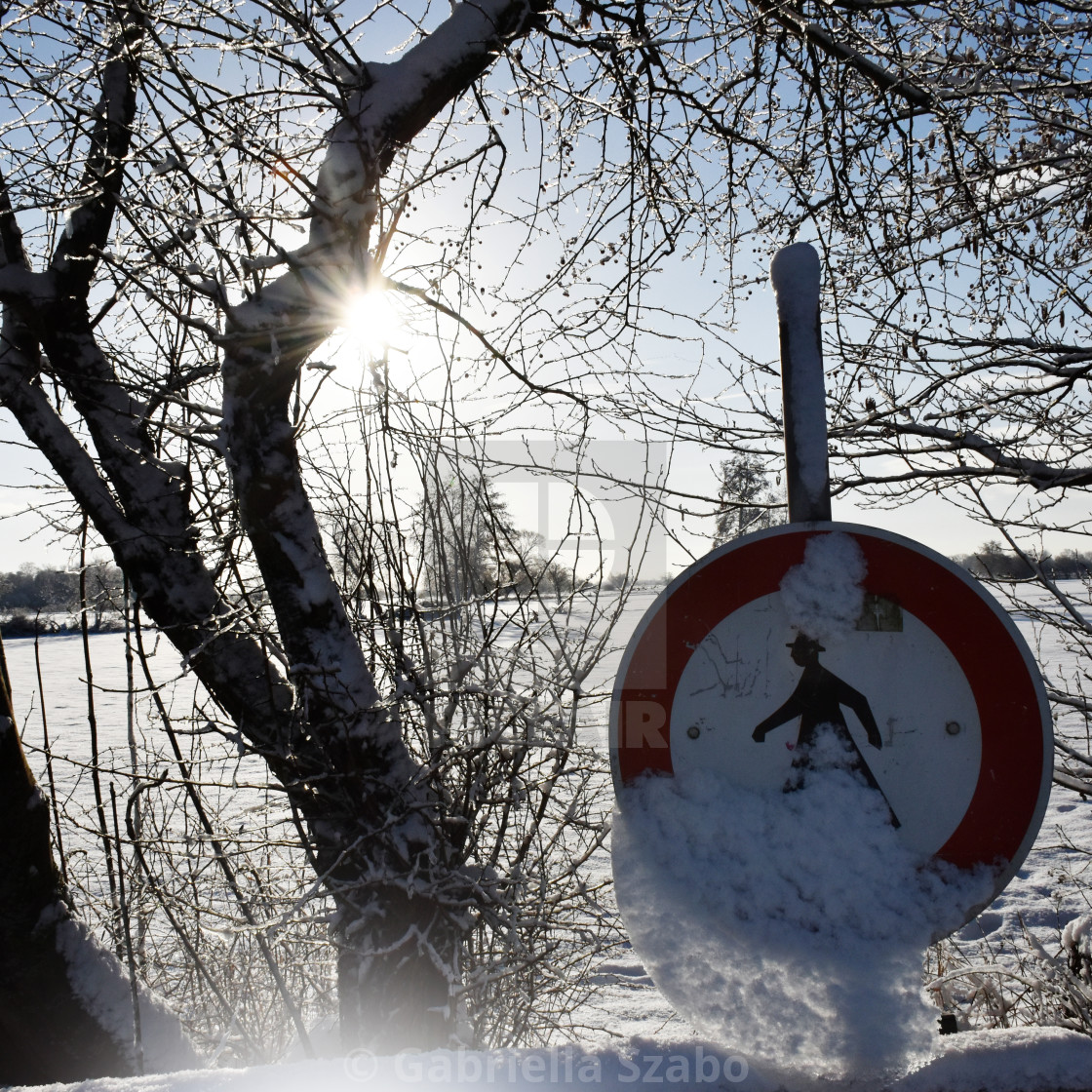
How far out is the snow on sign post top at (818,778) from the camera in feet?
3.82

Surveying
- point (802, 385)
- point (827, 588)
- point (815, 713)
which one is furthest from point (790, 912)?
point (802, 385)

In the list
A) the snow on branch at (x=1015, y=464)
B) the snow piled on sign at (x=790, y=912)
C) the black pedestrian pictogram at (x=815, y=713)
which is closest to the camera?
the snow piled on sign at (x=790, y=912)

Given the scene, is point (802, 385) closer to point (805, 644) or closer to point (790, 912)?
point (805, 644)

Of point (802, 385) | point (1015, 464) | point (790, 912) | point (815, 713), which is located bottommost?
point (790, 912)

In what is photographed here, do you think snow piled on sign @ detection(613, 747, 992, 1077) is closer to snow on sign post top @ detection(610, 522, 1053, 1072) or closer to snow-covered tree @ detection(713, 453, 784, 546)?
snow on sign post top @ detection(610, 522, 1053, 1072)

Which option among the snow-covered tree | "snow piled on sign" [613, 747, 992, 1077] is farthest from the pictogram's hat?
the snow-covered tree

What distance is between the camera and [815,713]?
1.26 metres

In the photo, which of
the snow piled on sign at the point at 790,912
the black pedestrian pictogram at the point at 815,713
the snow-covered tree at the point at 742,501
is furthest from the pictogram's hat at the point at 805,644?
the snow-covered tree at the point at 742,501

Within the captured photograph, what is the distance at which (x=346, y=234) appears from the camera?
2314 millimetres

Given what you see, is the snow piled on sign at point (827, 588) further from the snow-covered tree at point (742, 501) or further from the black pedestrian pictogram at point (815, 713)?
the snow-covered tree at point (742, 501)

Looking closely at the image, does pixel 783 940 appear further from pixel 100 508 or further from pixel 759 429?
pixel 759 429

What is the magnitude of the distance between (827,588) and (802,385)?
387 millimetres

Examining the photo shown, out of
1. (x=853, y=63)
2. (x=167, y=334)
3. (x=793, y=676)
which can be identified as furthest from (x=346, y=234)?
Result: (x=853, y=63)

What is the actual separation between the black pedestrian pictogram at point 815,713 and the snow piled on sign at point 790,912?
0.07 feet
